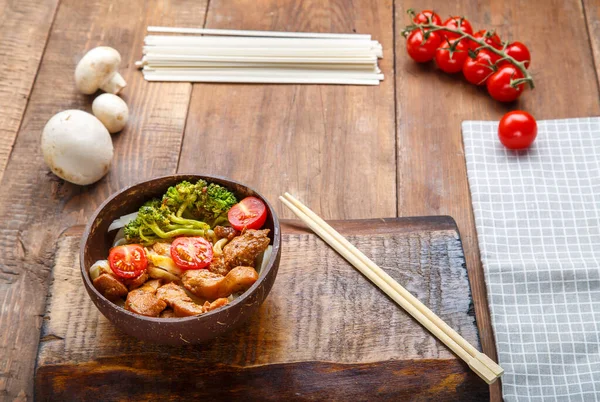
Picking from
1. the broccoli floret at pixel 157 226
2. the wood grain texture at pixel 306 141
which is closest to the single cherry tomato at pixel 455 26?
the wood grain texture at pixel 306 141

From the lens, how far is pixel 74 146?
2383 millimetres

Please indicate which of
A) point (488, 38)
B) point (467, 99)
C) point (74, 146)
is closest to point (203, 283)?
point (74, 146)

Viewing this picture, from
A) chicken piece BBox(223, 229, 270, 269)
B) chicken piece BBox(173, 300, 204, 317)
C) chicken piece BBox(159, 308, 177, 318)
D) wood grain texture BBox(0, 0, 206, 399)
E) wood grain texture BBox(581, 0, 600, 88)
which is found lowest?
wood grain texture BBox(0, 0, 206, 399)

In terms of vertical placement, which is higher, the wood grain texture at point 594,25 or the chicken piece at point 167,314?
the wood grain texture at point 594,25

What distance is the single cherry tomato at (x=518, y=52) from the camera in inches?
109

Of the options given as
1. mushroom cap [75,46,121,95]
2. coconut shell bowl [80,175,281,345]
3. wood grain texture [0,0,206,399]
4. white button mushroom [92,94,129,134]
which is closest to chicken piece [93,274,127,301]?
coconut shell bowl [80,175,281,345]

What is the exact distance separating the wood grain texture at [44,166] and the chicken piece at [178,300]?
0.56 m

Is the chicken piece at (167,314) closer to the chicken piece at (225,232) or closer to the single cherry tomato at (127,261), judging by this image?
the single cherry tomato at (127,261)

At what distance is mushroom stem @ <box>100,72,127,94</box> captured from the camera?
9.07 feet

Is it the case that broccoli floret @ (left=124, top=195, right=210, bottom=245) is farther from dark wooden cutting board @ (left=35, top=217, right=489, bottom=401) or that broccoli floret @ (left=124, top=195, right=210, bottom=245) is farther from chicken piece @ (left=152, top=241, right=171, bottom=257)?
dark wooden cutting board @ (left=35, top=217, right=489, bottom=401)

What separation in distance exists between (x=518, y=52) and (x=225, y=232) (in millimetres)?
1511

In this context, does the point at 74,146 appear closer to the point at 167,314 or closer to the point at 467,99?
the point at 167,314

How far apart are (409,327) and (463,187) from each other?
80 cm

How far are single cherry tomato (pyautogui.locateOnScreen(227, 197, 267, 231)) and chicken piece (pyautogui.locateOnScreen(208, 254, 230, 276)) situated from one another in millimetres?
101
